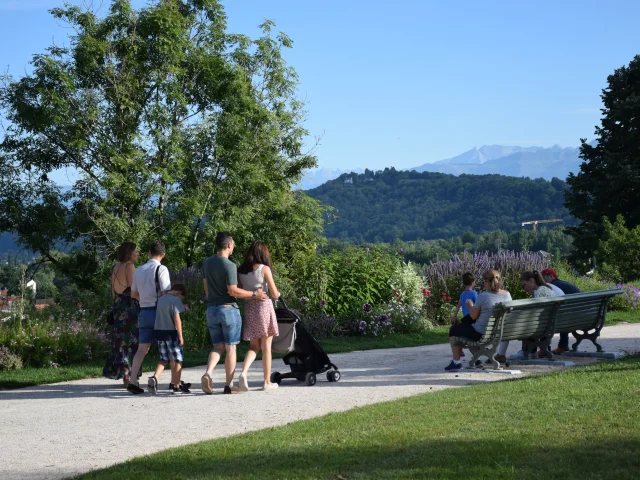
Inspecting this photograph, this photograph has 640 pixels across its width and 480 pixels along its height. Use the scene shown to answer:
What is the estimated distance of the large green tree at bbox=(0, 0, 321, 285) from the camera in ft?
70.5

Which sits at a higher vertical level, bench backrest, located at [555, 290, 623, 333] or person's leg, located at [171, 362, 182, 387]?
bench backrest, located at [555, 290, 623, 333]

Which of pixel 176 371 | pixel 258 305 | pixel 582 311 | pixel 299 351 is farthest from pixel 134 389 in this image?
pixel 582 311

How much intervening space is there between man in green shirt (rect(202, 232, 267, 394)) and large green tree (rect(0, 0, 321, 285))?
39.3 feet

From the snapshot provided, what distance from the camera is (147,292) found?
31.7 feet

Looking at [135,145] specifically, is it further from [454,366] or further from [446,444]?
[446,444]

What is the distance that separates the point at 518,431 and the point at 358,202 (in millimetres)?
141997

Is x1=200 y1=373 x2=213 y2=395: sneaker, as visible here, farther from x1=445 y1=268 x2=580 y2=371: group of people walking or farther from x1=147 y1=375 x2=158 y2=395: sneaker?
x1=445 y1=268 x2=580 y2=371: group of people walking

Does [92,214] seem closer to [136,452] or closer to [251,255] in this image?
[251,255]

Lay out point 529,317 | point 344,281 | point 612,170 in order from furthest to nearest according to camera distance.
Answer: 1. point 612,170
2. point 344,281
3. point 529,317

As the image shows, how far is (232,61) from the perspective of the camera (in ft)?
83.1

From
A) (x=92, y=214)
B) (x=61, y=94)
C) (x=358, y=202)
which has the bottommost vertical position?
(x=92, y=214)

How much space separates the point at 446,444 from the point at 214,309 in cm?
421

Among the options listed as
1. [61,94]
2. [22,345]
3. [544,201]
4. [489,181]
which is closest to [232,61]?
[61,94]

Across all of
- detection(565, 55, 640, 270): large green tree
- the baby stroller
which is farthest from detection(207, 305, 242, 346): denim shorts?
detection(565, 55, 640, 270): large green tree
